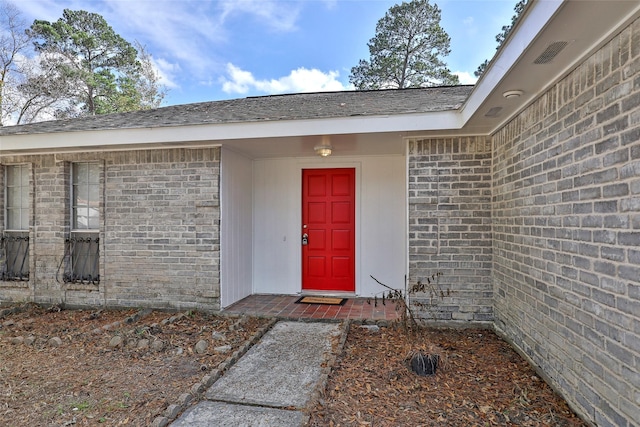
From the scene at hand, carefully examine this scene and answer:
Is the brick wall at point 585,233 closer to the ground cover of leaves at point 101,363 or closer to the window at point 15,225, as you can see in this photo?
the ground cover of leaves at point 101,363

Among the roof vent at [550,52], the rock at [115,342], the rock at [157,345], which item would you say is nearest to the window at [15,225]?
the rock at [115,342]

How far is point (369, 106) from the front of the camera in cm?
474

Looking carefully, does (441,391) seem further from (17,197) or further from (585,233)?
(17,197)

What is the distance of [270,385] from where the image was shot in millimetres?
2949

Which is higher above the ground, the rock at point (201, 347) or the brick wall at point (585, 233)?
the brick wall at point (585, 233)

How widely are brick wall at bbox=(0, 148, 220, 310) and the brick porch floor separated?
56 cm

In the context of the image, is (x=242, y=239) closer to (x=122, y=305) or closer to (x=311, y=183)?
(x=311, y=183)

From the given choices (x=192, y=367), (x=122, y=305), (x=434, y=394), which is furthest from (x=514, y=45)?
(x=122, y=305)

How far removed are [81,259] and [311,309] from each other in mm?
3761

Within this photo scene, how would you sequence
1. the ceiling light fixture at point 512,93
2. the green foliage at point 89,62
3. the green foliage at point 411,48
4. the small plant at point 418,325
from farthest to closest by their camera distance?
1. the green foliage at point 411,48
2. the green foliage at point 89,62
3. the small plant at point 418,325
4. the ceiling light fixture at point 512,93

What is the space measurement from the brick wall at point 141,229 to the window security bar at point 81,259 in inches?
3.6

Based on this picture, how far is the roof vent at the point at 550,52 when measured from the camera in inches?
83.2

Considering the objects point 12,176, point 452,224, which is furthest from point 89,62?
point 452,224

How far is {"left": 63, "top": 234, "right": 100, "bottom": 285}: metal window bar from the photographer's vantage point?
17.5 feet
